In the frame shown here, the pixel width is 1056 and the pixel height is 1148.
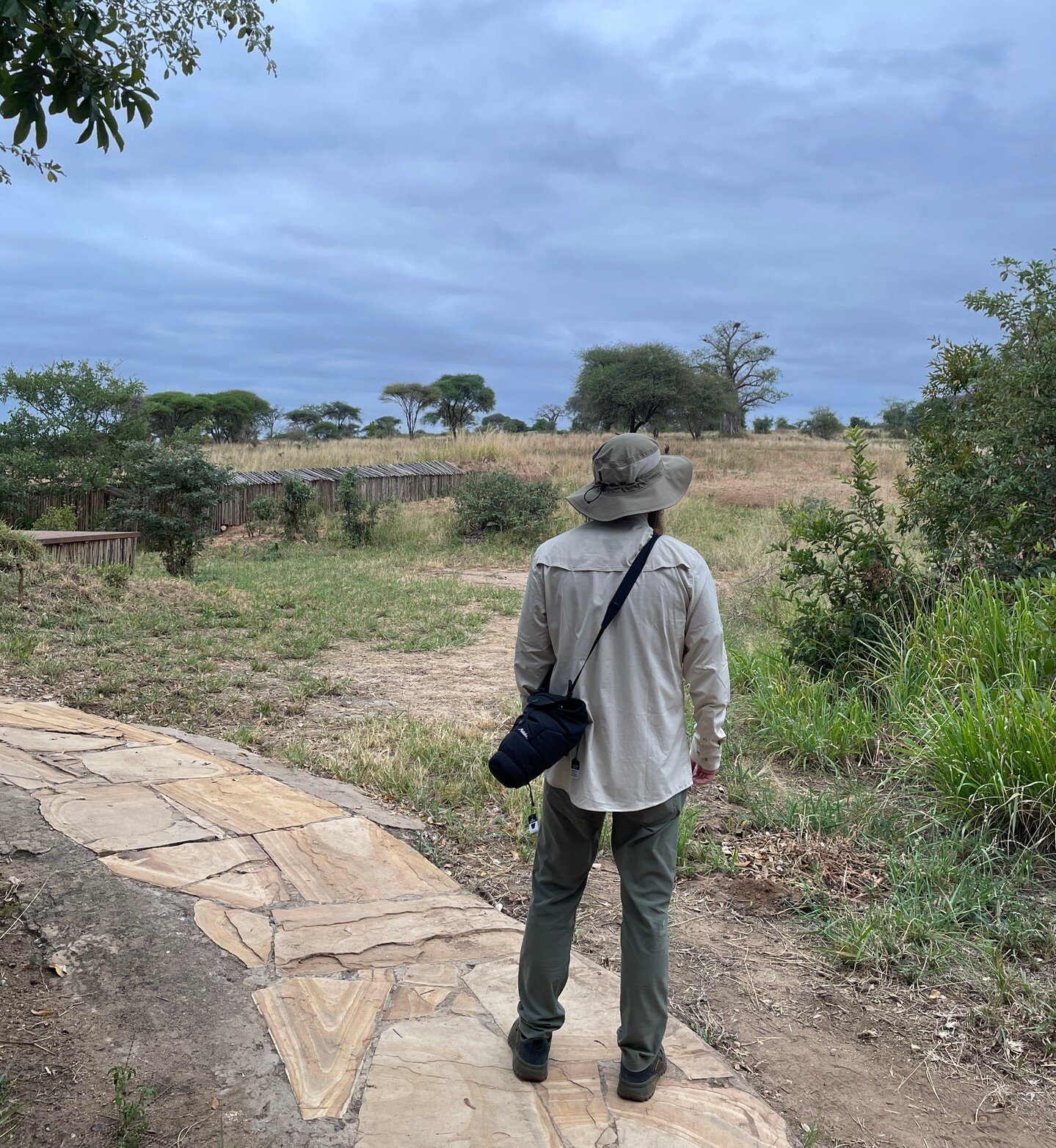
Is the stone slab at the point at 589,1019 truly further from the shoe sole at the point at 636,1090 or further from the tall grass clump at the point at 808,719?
the tall grass clump at the point at 808,719

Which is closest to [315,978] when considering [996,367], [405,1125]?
[405,1125]

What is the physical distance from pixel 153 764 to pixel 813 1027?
321 cm

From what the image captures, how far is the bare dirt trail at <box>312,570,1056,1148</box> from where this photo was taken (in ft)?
8.12

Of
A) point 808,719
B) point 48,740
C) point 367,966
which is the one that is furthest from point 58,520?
point 367,966

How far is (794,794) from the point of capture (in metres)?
4.54

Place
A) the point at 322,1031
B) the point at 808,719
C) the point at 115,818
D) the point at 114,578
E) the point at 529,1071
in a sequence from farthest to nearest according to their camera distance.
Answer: the point at 114,578, the point at 808,719, the point at 115,818, the point at 322,1031, the point at 529,1071

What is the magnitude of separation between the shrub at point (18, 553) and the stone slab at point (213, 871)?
19.7 feet

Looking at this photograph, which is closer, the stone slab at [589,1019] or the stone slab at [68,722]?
the stone slab at [589,1019]

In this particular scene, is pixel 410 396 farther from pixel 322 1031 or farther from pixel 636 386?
pixel 322 1031

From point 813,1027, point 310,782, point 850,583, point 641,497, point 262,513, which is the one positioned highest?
point 641,497

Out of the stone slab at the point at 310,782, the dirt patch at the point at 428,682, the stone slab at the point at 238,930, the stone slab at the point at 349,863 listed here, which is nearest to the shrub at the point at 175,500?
the dirt patch at the point at 428,682

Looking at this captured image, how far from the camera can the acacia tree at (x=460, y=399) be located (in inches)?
2092

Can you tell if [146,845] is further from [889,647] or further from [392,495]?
[392,495]

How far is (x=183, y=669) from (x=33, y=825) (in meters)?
3.34
